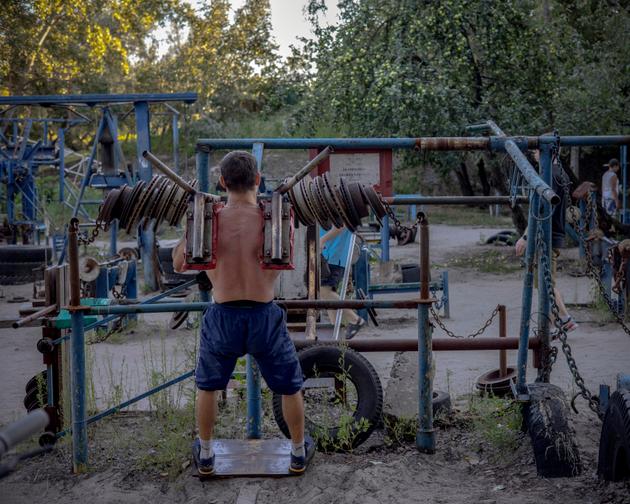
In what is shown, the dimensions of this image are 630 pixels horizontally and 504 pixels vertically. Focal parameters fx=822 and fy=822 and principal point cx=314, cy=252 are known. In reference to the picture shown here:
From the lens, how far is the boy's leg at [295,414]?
166 inches

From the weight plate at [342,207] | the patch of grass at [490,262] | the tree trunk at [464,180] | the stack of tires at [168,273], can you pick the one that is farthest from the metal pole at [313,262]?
the tree trunk at [464,180]

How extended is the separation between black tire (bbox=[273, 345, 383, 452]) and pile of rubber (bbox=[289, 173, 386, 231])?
3.01 ft

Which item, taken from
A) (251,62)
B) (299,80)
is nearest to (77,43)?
(251,62)

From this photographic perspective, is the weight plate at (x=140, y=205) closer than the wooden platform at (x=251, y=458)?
No

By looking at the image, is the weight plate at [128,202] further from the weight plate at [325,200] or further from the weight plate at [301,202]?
the weight plate at [325,200]

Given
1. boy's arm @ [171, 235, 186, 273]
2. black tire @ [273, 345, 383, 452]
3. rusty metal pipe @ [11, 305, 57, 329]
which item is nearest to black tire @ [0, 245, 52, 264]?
rusty metal pipe @ [11, 305, 57, 329]

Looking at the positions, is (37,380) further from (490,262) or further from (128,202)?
(490,262)

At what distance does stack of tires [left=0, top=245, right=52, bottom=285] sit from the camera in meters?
15.0

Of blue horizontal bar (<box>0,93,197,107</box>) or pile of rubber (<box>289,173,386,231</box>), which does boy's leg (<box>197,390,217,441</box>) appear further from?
blue horizontal bar (<box>0,93,197,107</box>)

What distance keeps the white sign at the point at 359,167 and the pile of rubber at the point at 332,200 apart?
1.25m

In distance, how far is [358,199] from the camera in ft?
14.4

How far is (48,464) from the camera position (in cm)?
479

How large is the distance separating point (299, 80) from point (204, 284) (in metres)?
12.6

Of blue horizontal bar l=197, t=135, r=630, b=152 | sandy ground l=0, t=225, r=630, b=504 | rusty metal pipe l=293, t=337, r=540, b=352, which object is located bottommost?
sandy ground l=0, t=225, r=630, b=504
